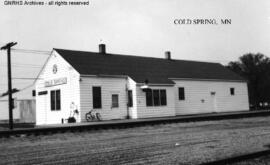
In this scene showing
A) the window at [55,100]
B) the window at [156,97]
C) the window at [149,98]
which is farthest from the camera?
the window at [156,97]

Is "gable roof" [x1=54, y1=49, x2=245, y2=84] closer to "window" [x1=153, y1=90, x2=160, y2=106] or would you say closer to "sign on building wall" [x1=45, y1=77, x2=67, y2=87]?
"window" [x1=153, y1=90, x2=160, y2=106]

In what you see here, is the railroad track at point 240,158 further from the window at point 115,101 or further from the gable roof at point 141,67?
the window at point 115,101

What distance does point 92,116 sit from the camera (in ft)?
81.0

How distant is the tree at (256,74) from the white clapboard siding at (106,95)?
27.8m

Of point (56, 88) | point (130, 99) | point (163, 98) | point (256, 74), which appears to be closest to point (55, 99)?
point (56, 88)

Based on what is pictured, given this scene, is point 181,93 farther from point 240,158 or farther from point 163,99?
point 240,158

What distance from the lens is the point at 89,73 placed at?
24.9 meters

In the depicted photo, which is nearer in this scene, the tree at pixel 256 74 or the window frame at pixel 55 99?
the window frame at pixel 55 99

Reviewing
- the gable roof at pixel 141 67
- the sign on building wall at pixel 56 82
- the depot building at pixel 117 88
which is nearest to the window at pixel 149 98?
the depot building at pixel 117 88

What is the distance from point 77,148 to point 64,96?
15.7 meters

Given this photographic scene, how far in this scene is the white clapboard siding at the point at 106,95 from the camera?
80.2 ft

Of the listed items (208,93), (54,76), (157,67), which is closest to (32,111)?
(54,76)

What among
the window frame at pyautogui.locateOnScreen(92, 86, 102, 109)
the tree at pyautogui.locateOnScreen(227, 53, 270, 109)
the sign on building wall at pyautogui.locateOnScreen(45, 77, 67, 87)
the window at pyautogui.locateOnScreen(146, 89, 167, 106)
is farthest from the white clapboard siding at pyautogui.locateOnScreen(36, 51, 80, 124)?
the tree at pyautogui.locateOnScreen(227, 53, 270, 109)

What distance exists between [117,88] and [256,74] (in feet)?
100
